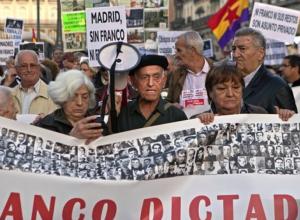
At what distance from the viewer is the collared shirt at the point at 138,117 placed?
15.1ft

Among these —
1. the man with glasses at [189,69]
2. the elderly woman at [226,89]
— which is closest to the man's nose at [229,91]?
the elderly woman at [226,89]

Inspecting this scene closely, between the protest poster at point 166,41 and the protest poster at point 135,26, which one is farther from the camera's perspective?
the protest poster at point 166,41

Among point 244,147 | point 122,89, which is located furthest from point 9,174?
point 244,147

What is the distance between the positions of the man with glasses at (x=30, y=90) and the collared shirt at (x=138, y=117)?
227cm

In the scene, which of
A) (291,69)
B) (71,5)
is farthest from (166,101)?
(71,5)

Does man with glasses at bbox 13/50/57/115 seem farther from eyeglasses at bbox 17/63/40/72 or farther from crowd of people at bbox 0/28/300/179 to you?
crowd of people at bbox 0/28/300/179

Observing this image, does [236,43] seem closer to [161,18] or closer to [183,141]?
[183,141]

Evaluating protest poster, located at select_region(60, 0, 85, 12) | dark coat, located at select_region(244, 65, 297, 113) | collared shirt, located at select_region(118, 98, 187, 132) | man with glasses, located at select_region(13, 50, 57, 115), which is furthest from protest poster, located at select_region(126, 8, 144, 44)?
collared shirt, located at select_region(118, 98, 187, 132)

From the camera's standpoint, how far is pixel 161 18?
13914 millimetres

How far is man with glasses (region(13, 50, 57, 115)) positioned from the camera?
6969 millimetres

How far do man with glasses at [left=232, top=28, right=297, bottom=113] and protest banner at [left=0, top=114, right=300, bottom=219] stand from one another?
110 centimetres

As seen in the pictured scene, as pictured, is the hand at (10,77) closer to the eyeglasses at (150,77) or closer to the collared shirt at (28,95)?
the collared shirt at (28,95)

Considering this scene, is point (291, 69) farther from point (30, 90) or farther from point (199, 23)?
point (199, 23)

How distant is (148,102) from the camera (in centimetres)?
466
